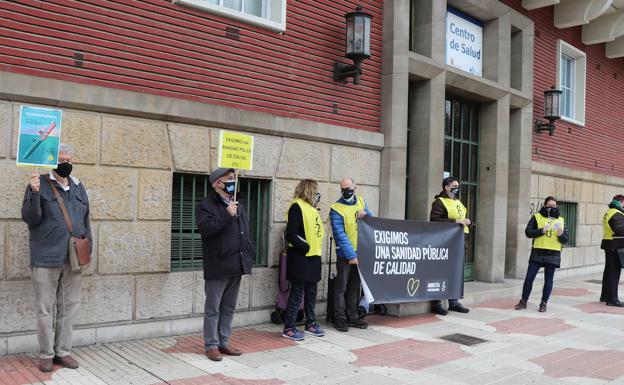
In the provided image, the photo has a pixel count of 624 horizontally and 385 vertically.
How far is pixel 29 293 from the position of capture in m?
5.68

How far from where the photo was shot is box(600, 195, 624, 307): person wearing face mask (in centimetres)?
1012

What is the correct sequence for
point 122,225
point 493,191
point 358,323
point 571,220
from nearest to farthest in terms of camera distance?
point 122,225, point 358,323, point 493,191, point 571,220

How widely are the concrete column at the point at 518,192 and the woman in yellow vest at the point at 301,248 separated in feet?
23.2

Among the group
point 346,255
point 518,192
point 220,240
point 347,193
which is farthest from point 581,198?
point 220,240

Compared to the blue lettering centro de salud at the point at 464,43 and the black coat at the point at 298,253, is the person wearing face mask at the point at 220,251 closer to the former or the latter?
the black coat at the point at 298,253

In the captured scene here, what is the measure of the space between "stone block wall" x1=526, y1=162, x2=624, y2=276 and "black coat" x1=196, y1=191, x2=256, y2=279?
8698 mm

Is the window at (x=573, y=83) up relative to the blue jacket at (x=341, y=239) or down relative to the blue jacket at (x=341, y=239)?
up

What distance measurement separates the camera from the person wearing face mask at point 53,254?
16.7ft

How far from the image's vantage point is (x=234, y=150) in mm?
6074

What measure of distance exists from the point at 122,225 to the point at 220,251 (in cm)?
129

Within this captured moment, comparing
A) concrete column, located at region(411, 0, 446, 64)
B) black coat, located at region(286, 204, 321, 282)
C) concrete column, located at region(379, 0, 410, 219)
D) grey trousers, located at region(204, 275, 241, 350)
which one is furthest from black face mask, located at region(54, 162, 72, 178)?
concrete column, located at region(411, 0, 446, 64)

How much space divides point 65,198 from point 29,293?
1.14 metres

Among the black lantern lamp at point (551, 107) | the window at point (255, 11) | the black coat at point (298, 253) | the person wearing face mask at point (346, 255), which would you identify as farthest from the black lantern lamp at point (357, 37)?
the black lantern lamp at point (551, 107)

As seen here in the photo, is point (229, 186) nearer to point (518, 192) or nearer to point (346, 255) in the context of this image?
point (346, 255)
